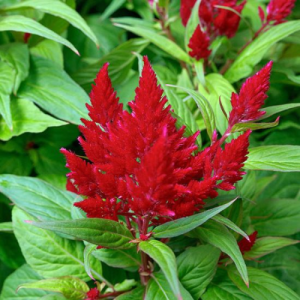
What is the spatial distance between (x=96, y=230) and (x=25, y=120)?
20.1 inches

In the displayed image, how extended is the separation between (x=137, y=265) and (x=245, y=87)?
418 mm

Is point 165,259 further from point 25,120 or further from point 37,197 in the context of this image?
point 25,120

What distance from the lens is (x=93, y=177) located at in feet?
2.41

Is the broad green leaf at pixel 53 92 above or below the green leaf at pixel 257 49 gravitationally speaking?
below

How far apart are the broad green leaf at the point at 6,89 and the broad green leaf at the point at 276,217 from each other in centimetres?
61

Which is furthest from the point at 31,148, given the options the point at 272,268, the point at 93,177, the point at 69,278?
the point at 272,268

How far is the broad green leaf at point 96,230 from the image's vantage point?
64 centimetres

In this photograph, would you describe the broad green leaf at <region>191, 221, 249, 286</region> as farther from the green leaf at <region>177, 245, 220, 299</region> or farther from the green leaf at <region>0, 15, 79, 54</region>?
the green leaf at <region>0, 15, 79, 54</region>

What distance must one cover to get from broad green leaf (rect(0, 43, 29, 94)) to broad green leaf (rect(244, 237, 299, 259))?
2.21 ft

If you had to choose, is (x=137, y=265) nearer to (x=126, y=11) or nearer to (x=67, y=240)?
(x=67, y=240)

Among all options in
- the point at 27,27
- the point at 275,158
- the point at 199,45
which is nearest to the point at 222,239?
the point at 275,158

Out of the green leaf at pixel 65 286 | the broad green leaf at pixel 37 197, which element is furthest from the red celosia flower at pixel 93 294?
the broad green leaf at pixel 37 197

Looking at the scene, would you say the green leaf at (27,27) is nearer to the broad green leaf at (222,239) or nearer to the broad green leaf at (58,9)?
the broad green leaf at (58,9)

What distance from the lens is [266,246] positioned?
0.95m
